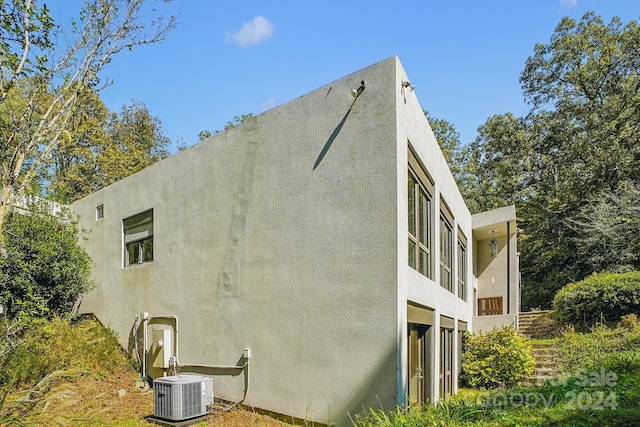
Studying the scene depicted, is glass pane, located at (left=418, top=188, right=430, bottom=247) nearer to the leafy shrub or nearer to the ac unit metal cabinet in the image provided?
the ac unit metal cabinet

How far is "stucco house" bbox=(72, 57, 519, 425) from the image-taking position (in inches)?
228

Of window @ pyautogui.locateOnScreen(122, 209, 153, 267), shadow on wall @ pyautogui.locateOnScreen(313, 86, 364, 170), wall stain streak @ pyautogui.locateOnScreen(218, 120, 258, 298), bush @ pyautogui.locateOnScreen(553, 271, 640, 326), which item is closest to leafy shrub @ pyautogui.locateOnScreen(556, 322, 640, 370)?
bush @ pyautogui.locateOnScreen(553, 271, 640, 326)

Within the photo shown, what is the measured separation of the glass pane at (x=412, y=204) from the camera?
6.68 meters

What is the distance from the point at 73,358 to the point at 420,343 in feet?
24.0

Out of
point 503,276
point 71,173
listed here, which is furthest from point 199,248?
point 71,173

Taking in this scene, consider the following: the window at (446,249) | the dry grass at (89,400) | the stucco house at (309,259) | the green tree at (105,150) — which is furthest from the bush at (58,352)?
the green tree at (105,150)

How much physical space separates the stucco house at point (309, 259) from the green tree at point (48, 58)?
2.37 metres

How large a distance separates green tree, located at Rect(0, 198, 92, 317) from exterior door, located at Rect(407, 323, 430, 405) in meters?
8.27

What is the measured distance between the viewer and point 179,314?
29.2 ft

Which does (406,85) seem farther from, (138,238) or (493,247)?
(493,247)

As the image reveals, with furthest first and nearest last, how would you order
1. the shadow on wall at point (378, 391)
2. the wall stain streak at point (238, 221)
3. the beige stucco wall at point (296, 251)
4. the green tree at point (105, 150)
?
the green tree at point (105, 150), the wall stain streak at point (238, 221), the beige stucco wall at point (296, 251), the shadow on wall at point (378, 391)

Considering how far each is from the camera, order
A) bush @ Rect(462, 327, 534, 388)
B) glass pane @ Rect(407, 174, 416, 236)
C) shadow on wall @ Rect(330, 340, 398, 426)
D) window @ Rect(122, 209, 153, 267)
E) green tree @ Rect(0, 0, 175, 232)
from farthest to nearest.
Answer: window @ Rect(122, 209, 153, 267), bush @ Rect(462, 327, 534, 388), glass pane @ Rect(407, 174, 416, 236), green tree @ Rect(0, 0, 175, 232), shadow on wall @ Rect(330, 340, 398, 426)

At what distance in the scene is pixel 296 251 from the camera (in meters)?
6.72

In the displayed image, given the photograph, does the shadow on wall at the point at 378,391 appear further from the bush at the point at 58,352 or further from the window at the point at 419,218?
the bush at the point at 58,352
